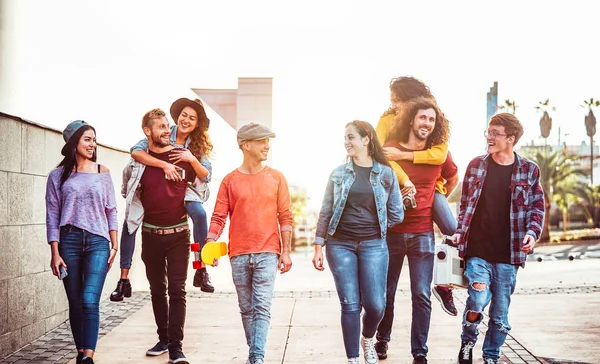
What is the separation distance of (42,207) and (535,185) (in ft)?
14.0

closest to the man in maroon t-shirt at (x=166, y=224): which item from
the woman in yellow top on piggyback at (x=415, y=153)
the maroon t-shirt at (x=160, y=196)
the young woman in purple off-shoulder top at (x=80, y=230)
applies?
the maroon t-shirt at (x=160, y=196)

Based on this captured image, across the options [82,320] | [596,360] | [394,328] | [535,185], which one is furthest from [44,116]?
[596,360]

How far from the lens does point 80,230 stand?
548 centimetres

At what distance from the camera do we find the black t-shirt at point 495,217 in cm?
577

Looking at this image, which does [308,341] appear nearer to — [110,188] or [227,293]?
[110,188]

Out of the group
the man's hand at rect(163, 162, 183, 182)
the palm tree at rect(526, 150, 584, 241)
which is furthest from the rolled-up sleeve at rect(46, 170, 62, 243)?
the palm tree at rect(526, 150, 584, 241)

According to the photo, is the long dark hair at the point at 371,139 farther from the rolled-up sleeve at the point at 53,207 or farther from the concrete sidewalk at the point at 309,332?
the rolled-up sleeve at the point at 53,207

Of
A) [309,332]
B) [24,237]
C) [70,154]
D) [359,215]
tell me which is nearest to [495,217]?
[359,215]

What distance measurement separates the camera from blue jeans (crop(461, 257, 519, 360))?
5809mm

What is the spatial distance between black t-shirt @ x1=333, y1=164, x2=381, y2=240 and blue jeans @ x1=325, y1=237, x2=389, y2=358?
2.0 inches

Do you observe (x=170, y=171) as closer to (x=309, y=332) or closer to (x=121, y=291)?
(x=121, y=291)

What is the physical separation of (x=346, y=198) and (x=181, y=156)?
128 centimetres

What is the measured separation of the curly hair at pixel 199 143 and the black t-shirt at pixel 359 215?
1.32 m

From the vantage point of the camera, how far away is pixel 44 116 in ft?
24.3
